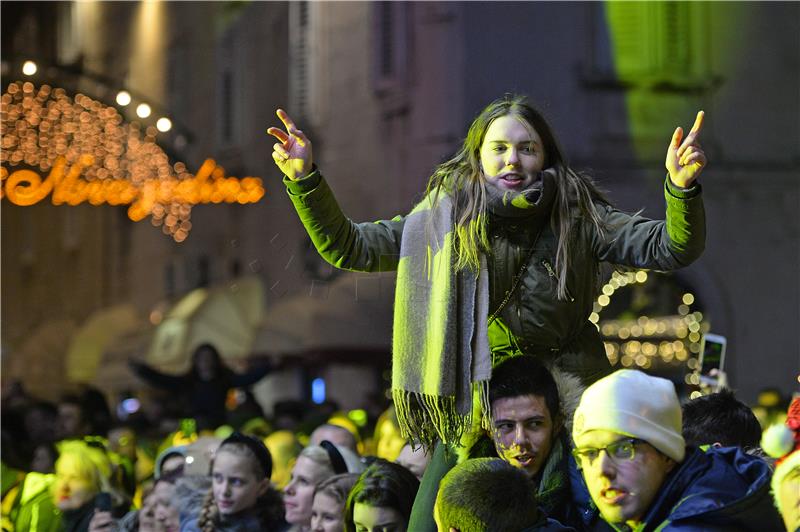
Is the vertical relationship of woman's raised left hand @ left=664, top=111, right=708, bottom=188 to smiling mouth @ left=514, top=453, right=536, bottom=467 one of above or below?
above

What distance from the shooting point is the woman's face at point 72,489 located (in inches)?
331

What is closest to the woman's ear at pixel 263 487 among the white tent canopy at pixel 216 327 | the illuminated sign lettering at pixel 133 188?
the white tent canopy at pixel 216 327

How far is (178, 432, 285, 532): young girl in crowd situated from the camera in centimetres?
700

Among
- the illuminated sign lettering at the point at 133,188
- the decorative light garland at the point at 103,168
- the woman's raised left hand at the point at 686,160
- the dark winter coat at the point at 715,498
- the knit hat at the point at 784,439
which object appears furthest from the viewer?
the illuminated sign lettering at the point at 133,188

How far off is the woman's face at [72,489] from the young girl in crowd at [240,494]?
4.46 feet

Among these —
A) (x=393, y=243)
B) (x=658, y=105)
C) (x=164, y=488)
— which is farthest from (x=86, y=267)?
(x=393, y=243)

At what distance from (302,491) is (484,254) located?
7.11 feet

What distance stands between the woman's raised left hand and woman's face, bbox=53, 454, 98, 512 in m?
4.35

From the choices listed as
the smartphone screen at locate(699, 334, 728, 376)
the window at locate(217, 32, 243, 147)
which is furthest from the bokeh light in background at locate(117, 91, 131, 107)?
the smartphone screen at locate(699, 334, 728, 376)

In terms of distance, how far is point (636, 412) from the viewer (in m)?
4.16

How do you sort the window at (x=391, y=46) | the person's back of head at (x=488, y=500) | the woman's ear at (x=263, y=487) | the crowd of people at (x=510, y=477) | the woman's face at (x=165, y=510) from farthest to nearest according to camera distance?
1. the window at (x=391, y=46)
2. the woman's face at (x=165, y=510)
3. the woman's ear at (x=263, y=487)
4. the person's back of head at (x=488, y=500)
5. the crowd of people at (x=510, y=477)

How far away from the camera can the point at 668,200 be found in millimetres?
4941

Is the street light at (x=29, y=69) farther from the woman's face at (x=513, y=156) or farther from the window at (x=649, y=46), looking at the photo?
the woman's face at (x=513, y=156)

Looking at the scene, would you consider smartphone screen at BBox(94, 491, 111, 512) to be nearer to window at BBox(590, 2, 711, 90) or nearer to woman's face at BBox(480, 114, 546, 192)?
woman's face at BBox(480, 114, 546, 192)
